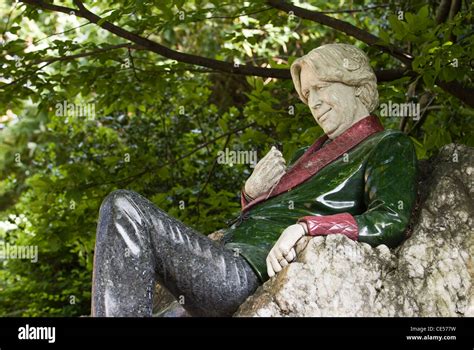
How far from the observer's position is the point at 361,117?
5672 mm

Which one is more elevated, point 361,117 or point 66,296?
point 361,117

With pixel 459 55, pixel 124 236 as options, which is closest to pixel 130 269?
pixel 124 236

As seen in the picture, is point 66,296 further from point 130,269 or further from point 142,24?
point 130,269

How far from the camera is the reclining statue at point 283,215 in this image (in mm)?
4816

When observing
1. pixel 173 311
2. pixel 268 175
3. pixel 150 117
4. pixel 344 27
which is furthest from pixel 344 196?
pixel 150 117

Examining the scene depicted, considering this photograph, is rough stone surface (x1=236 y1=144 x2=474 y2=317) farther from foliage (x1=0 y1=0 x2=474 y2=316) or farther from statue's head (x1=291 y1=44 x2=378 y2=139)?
foliage (x1=0 y1=0 x2=474 y2=316)

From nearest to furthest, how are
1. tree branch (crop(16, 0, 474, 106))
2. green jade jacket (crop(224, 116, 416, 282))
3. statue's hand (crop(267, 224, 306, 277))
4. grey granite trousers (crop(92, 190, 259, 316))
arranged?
grey granite trousers (crop(92, 190, 259, 316)) < statue's hand (crop(267, 224, 306, 277)) < green jade jacket (crop(224, 116, 416, 282)) < tree branch (crop(16, 0, 474, 106))

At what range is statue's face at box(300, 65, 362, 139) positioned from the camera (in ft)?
18.5

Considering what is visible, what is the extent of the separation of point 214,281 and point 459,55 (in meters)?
2.49

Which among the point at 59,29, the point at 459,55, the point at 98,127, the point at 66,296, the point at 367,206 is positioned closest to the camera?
the point at 367,206

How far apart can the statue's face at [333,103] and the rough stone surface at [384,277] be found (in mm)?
688

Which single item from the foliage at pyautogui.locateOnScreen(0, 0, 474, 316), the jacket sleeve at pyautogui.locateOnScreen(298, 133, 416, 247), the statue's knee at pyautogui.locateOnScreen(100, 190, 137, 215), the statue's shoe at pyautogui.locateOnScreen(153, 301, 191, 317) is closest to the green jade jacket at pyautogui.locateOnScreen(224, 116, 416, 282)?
the jacket sleeve at pyautogui.locateOnScreen(298, 133, 416, 247)

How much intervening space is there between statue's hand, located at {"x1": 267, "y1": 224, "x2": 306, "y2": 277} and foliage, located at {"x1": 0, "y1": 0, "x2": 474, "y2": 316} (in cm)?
198

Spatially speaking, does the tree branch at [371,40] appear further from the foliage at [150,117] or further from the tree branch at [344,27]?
the foliage at [150,117]
